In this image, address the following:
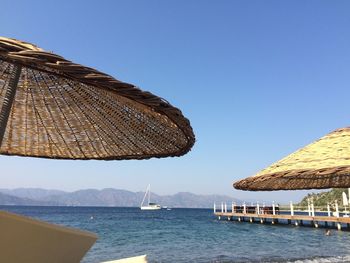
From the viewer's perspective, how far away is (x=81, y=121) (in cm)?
257

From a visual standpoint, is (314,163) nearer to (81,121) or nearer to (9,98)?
(81,121)

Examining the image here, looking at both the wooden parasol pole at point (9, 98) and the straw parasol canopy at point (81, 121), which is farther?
the wooden parasol pole at point (9, 98)

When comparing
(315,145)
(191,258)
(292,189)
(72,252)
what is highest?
(315,145)

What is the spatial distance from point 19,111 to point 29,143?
0.37 metres

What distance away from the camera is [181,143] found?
216 centimetres

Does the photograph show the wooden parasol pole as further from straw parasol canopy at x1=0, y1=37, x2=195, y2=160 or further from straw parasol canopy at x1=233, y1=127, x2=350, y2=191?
straw parasol canopy at x1=233, y1=127, x2=350, y2=191

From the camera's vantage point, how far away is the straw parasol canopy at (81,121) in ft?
6.42

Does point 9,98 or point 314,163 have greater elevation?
point 9,98

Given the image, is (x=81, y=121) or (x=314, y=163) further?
(x=81, y=121)

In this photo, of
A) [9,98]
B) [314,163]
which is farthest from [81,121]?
[314,163]

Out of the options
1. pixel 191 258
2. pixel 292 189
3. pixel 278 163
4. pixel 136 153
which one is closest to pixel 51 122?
pixel 136 153

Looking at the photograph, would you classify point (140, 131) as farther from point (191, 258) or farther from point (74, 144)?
point (191, 258)

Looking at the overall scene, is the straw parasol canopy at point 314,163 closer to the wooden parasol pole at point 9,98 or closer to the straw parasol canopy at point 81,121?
the straw parasol canopy at point 81,121

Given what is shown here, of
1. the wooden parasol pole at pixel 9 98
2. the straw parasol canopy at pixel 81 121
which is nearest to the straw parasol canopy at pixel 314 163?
the straw parasol canopy at pixel 81 121
